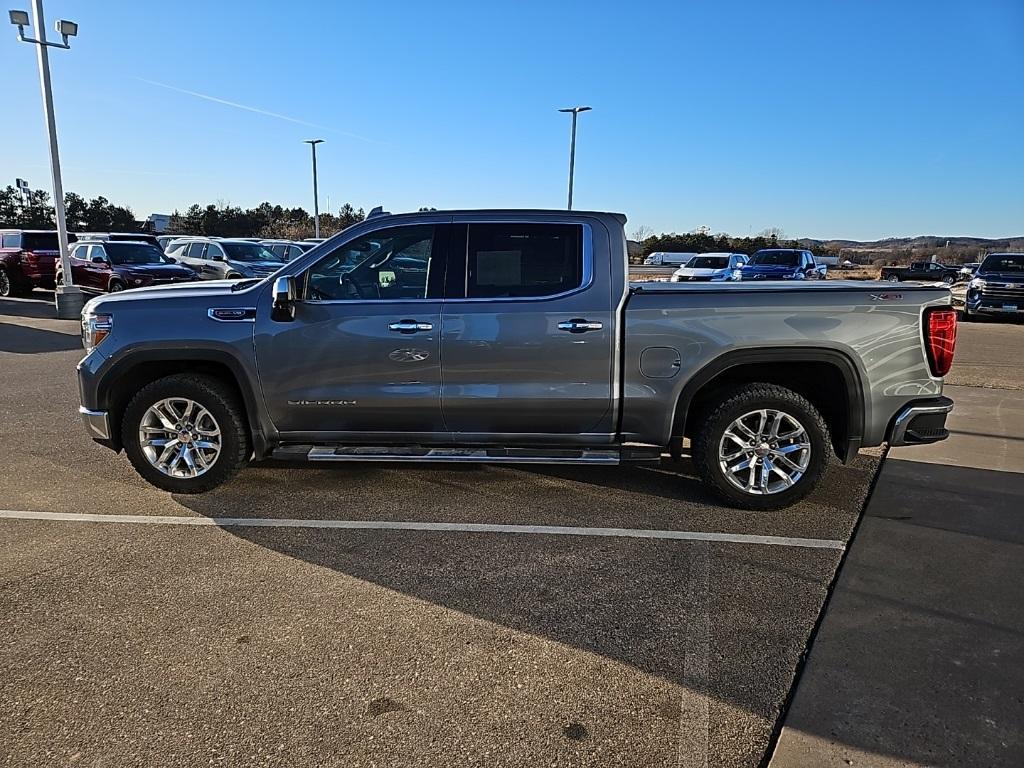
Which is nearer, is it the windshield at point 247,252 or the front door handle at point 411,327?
the front door handle at point 411,327

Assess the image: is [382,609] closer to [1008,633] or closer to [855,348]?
[1008,633]

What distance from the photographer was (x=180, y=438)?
4.86 m

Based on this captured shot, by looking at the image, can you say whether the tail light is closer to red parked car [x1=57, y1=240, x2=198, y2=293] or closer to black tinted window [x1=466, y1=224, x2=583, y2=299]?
black tinted window [x1=466, y1=224, x2=583, y2=299]

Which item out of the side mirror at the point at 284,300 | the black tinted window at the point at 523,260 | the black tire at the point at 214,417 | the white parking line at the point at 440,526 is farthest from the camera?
the black tire at the point at 214,417

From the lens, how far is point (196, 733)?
2512 millimetres

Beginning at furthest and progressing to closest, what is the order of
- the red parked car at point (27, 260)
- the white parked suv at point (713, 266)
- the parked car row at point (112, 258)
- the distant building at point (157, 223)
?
1. the distant building at point (157, 223)
2. the white parked suv at point (713, 266)
3. the red parked car at point (27, 260)
4. the parked car row at point (112, 258)

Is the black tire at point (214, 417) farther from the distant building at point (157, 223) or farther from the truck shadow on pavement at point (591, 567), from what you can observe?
the distant building at point (157, 223)

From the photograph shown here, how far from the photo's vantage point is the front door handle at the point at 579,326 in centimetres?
449

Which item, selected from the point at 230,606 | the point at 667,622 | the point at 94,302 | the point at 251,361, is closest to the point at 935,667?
the point at 667,622

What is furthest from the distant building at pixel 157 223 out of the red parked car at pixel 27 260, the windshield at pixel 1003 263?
the windshield at pixel 1003 263

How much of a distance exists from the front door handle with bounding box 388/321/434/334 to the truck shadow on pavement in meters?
1.16

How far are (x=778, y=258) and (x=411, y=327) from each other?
919 inches

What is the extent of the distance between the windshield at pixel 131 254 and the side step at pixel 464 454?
49.1 feet

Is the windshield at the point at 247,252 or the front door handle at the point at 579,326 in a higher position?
the windshield at the point at 247,252
